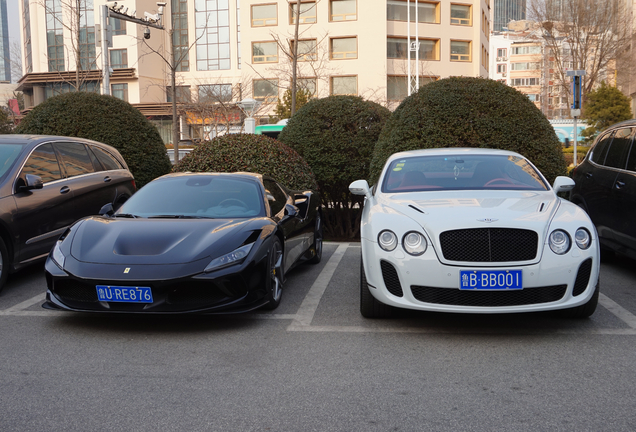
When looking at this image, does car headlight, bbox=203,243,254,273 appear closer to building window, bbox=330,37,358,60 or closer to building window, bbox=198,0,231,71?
building window, bbox=330,37,358,60

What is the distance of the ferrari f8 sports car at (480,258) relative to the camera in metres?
4.39

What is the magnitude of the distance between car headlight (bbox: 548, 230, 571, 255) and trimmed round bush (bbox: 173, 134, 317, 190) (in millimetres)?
5482

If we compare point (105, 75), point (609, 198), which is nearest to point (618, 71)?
point (105, 75)

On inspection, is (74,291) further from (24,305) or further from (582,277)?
(582,277)

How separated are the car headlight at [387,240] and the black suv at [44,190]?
3814mm

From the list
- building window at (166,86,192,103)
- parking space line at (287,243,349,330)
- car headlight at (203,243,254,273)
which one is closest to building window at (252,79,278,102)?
building window at (166,86,192,103)

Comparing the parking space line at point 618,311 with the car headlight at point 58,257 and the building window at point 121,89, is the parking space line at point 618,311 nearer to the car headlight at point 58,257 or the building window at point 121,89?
the car headlight at point 58,257

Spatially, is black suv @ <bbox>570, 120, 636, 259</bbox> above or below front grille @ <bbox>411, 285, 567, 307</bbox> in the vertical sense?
above

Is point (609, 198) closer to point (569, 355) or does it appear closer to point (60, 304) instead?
point (569, 355)

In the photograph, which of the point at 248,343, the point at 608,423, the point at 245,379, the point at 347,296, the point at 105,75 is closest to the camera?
the point at 608,423

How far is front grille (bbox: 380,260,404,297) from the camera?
4.57 m

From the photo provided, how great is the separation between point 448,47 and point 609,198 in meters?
44.7

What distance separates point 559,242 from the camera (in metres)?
4.52

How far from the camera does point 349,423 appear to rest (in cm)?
314
